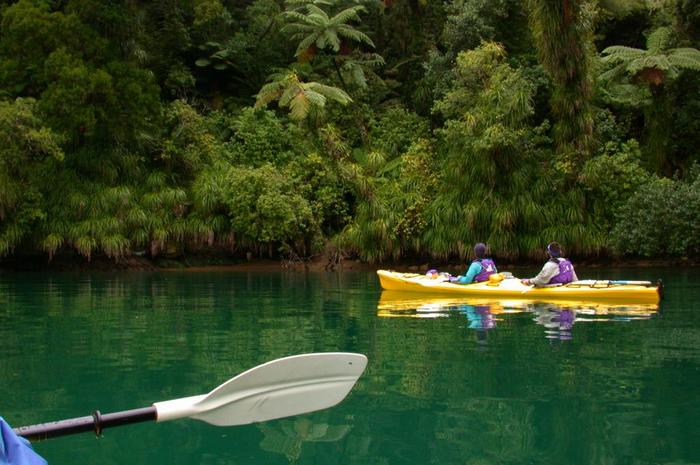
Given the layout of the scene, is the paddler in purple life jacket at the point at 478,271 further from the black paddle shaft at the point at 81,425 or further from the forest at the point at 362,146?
the black paddle shaft at the point at 81,425

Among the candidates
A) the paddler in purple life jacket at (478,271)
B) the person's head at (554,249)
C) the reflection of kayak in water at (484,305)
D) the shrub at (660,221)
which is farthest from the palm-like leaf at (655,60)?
the reflection of kayak in water at (484,305)

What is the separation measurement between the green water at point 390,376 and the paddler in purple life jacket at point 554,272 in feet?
2.19

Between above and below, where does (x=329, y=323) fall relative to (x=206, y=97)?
below

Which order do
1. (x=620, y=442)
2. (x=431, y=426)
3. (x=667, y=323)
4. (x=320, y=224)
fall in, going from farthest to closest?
(x=320, y=224) → (x=667, y=323) → (x=431, y=426) → (x=620, y=442)

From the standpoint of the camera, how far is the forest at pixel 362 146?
21.4 meters

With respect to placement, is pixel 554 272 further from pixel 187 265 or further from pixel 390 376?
pixel 187 265

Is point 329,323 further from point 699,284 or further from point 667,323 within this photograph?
point 699,284

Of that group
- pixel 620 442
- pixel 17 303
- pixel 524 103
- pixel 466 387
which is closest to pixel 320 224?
pixel 524 103

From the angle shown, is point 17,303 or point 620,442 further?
point 17,303

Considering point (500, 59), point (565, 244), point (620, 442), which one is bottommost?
point (620, 442)

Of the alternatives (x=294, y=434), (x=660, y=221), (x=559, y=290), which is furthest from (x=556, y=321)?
(x=660, y=221)

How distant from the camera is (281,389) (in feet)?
16.0

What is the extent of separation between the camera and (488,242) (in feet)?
72.2

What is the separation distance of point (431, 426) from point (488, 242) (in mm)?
16369
